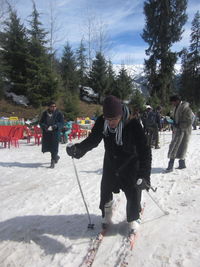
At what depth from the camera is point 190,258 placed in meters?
2.87

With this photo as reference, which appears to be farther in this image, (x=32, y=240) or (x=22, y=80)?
(x=22, y=80)

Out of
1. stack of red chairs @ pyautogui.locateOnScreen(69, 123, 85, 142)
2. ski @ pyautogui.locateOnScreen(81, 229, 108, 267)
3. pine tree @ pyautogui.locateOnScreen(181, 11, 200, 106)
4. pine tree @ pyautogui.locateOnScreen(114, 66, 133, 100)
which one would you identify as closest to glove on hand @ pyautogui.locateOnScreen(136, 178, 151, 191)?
ski @ pyautogui.locateOnScreen(81, 229, 108, 267)

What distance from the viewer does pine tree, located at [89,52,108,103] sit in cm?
3195

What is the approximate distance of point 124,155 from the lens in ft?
10.6

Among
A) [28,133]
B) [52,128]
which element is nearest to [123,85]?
[28,133]

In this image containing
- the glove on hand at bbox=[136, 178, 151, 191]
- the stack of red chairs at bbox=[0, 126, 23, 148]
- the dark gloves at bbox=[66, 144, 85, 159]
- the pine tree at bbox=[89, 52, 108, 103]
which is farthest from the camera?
the pine tree at bbox=[89, 52, 108, 103]

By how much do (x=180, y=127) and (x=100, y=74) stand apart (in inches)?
1038

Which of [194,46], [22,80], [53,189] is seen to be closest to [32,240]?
[53,189]

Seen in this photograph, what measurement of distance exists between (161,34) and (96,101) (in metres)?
11.3

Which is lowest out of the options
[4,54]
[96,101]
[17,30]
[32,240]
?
[32,240]

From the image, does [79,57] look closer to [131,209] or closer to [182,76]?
[182,76]

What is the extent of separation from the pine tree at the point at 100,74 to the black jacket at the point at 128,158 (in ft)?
96.1

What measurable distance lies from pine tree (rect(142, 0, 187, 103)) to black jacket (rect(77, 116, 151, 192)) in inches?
1182

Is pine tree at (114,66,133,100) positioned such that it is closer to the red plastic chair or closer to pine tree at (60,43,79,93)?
pine tree at (60,43,79,93)
